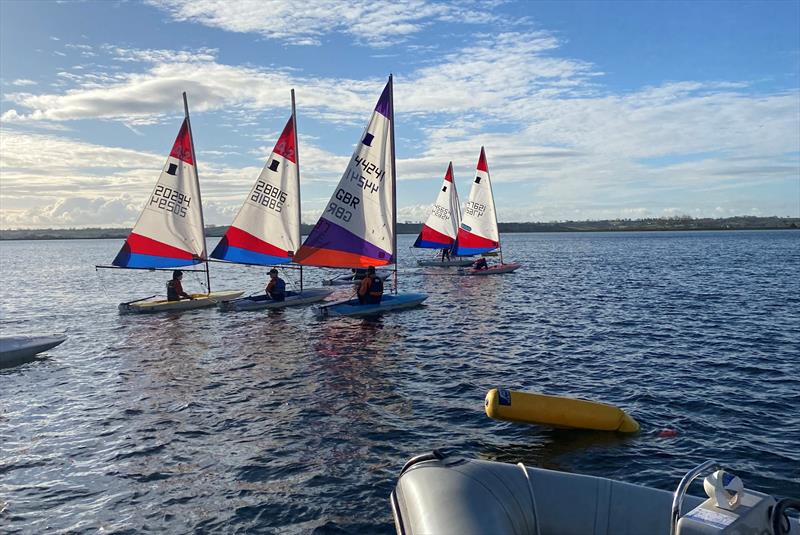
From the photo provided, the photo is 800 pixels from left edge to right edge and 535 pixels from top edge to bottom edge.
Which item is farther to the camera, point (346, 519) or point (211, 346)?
point (211, 346)

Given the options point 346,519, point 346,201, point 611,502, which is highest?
point 346,201

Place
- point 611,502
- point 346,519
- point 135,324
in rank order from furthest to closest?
1. point 135,324
2. point 346,519
3. point 611,502

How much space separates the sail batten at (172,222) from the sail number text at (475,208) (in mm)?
25637

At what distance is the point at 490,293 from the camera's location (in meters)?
39.0

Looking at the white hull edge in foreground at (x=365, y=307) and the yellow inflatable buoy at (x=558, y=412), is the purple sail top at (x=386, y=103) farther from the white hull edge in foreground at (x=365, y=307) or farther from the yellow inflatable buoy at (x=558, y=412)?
the yellow inflatable buoy at (x=558, y=412)

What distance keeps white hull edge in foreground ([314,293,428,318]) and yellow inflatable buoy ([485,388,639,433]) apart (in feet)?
47.1

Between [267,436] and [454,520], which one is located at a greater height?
[454,520]

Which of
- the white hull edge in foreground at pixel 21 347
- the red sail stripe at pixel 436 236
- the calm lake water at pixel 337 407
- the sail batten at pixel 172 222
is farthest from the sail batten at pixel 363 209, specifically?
the red sail stripe at pixel 436 236

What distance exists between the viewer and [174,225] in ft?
105

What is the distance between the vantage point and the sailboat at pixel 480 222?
51406 mm

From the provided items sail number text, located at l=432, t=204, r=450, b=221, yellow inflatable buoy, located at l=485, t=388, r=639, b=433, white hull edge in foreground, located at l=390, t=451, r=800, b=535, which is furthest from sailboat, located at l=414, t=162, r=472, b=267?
white hull edge in foreground, located at l=390, t=451, r=800, b=535

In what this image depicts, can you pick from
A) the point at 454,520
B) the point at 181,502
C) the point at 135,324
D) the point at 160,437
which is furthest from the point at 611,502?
the point at 135,324

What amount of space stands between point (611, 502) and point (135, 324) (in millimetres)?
25862

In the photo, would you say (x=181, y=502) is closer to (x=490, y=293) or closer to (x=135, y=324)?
(x=135, y=324)
